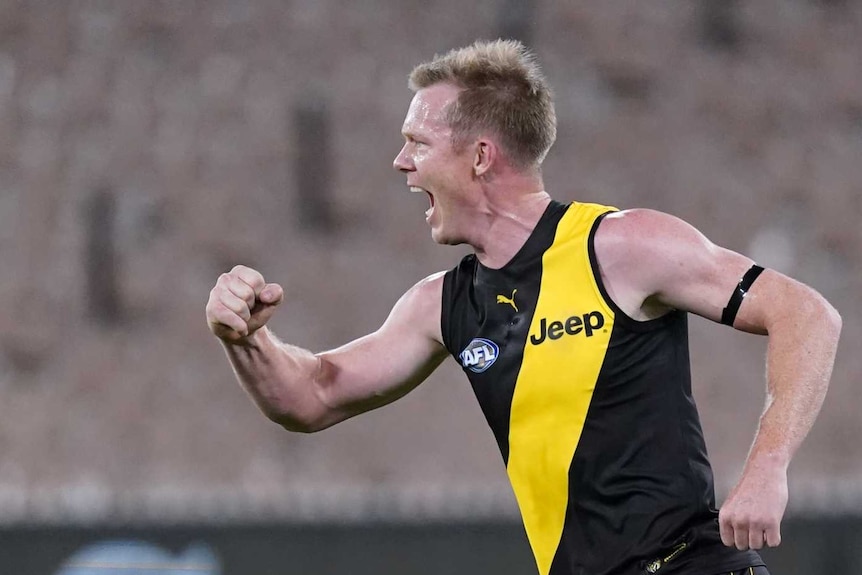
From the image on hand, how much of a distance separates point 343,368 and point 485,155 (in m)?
0.67

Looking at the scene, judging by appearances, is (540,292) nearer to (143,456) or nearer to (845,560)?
(845,560)

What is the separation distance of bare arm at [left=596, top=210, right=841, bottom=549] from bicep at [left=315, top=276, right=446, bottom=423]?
0.60 meters

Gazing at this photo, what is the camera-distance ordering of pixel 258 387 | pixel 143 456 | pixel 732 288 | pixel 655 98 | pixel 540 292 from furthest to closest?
pixel 655 98, pixel 143 456, pixel 258 387, pixel 540 292, pixel 732 288

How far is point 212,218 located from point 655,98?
2.37 meters

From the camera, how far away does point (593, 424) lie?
2822 mm

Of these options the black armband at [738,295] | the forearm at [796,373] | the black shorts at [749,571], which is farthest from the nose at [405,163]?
the black shorts at [749,571]

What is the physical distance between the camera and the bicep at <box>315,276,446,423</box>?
3299 mm

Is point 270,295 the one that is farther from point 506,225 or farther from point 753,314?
point 753,314

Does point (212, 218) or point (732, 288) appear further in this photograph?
point (212, 218)

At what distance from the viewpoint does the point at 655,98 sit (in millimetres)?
6688

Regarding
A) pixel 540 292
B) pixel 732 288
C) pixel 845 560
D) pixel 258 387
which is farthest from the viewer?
pixel 845 560

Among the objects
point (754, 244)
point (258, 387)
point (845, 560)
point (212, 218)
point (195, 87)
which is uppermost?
point (195, 87)

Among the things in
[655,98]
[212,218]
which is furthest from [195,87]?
[655,98]

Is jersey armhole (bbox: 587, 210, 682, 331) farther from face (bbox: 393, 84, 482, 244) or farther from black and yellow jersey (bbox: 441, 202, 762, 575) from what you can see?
face (bbox: 393, 84, 482, 244)
